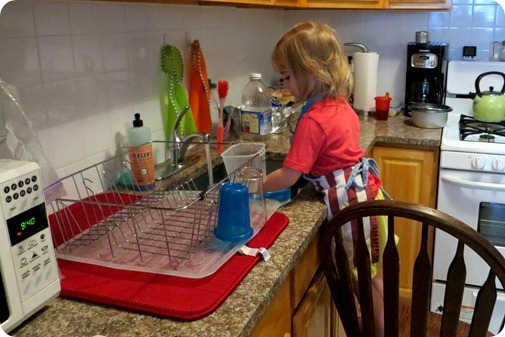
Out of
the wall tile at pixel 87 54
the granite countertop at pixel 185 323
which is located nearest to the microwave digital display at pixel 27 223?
the granite countertop at pixel 185 323

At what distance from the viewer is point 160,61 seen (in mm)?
1726

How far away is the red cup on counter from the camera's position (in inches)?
97.2

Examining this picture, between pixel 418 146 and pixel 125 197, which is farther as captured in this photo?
pixel 418 146

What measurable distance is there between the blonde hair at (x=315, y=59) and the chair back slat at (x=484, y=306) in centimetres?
67

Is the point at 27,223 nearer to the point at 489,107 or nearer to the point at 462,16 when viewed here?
the point at 489,107

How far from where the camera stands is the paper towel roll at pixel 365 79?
2.53m

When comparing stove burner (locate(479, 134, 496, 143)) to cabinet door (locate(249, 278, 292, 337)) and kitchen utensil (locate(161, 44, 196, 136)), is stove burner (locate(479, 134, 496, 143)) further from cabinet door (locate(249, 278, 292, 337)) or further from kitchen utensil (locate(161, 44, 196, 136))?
cabinet door (locate(249, 278, 292, 337))

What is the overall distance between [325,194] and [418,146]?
928 millimetres

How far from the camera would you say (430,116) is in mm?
2312

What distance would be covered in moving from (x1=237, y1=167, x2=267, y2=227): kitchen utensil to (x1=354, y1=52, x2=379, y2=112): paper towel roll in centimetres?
144

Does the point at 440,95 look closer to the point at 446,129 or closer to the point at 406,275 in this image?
the point at 446,129

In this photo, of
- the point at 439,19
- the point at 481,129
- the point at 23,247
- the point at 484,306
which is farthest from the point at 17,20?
the point at 439,19

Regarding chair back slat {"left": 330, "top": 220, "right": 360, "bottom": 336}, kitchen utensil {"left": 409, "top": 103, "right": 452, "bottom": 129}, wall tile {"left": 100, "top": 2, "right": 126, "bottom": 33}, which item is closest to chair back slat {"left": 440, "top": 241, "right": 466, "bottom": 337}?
chair back slat {"left": 330, "top": 220, "right": 360, "bottom": 336}

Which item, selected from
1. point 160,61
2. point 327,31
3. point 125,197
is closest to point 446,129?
point 327,31
